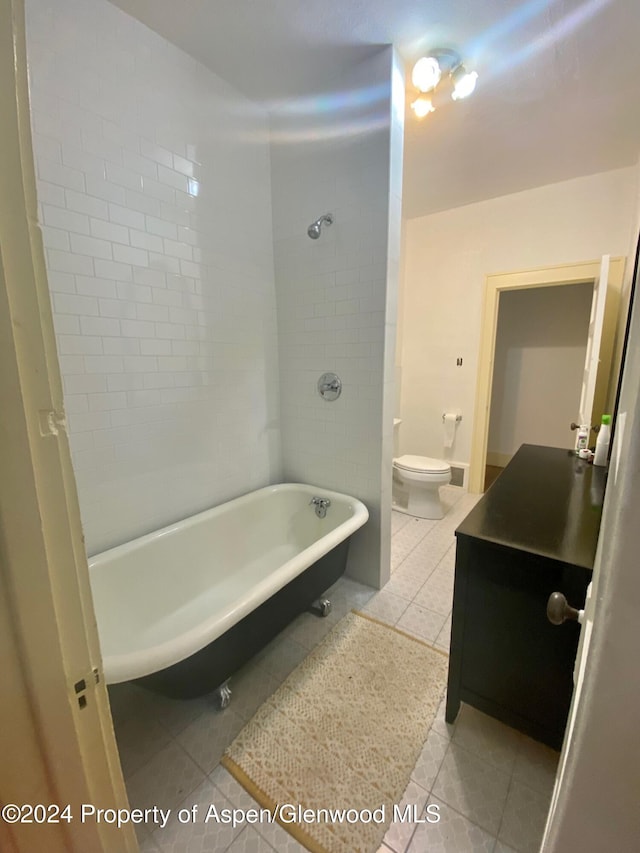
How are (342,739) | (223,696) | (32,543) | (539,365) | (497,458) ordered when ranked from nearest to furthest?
(32,543), (342,739), (223,696), (539,365), (497,458)

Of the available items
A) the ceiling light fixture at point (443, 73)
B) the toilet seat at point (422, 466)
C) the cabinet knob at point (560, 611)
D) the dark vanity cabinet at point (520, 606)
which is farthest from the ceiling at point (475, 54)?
the toilet seat at point (422, 466)

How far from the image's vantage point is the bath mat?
3.29 ft

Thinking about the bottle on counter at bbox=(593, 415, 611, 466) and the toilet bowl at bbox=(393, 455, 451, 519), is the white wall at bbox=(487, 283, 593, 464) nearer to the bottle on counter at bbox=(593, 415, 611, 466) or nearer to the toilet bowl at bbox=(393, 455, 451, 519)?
the toilet bowl at bbox=(393, 455, 451, 519)

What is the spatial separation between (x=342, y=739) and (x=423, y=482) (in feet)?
5.98

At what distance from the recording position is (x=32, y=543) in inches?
14.9

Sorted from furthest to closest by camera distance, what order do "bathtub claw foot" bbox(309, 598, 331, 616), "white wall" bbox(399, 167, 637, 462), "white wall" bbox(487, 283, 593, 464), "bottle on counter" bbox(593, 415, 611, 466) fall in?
"white wall" bbox(487, 283, 593, 464) → "white wall" bbox(399, 167, 637, 462) → "bathtub claw foot" bbox(309, 598, 331, 616) → "bottle on counter" bbox(593, 415, 611, 466)

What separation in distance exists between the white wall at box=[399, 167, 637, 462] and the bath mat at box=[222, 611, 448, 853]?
7.49 feet

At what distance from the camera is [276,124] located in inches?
78.7

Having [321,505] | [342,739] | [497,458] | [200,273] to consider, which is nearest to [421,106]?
[200,273]

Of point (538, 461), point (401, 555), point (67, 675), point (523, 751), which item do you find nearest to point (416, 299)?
point (538, 461)

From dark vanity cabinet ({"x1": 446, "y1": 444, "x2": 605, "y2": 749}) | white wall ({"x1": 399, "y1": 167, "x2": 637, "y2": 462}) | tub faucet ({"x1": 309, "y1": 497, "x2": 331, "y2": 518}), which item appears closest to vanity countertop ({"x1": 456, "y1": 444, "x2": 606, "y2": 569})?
dark vanity cabinet ({"x1": 446, "y1": 444, "x2": 605, "y2": 749})

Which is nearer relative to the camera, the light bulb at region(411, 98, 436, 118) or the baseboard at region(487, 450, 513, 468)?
the light bulb at region(411, 98, 436, 118)

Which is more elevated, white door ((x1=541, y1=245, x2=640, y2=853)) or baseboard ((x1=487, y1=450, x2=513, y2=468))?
white door ((x1=541, y1=245, x2=640, y2=853))

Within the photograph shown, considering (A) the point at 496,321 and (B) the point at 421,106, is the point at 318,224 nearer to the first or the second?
(B) the point at 421,106
